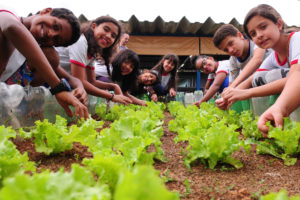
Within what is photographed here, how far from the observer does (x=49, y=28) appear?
2258mm

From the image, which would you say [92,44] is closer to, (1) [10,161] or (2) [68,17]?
(2) [68,17]

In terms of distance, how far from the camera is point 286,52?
2574 mm

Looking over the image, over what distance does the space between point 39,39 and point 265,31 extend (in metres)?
2.12

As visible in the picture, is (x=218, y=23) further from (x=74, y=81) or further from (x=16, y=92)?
(x=16, y=92)

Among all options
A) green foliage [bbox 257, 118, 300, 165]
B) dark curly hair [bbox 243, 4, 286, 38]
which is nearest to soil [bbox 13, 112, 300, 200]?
green foliage [bbox 257, 118, 300, 165]

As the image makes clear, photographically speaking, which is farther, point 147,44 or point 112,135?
point 147,44

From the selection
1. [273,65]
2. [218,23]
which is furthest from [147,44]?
[273,65]

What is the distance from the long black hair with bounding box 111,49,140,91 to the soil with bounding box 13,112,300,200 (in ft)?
10.3

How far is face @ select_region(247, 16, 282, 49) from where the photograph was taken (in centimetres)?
243

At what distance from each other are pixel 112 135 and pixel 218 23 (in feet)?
25.1

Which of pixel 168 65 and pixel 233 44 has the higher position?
pixel 233 44

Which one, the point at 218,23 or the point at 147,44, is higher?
the point at 218,23

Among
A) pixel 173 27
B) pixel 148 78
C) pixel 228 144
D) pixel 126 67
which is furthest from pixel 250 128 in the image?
pixel 173 27

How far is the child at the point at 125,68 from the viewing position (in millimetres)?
5078
